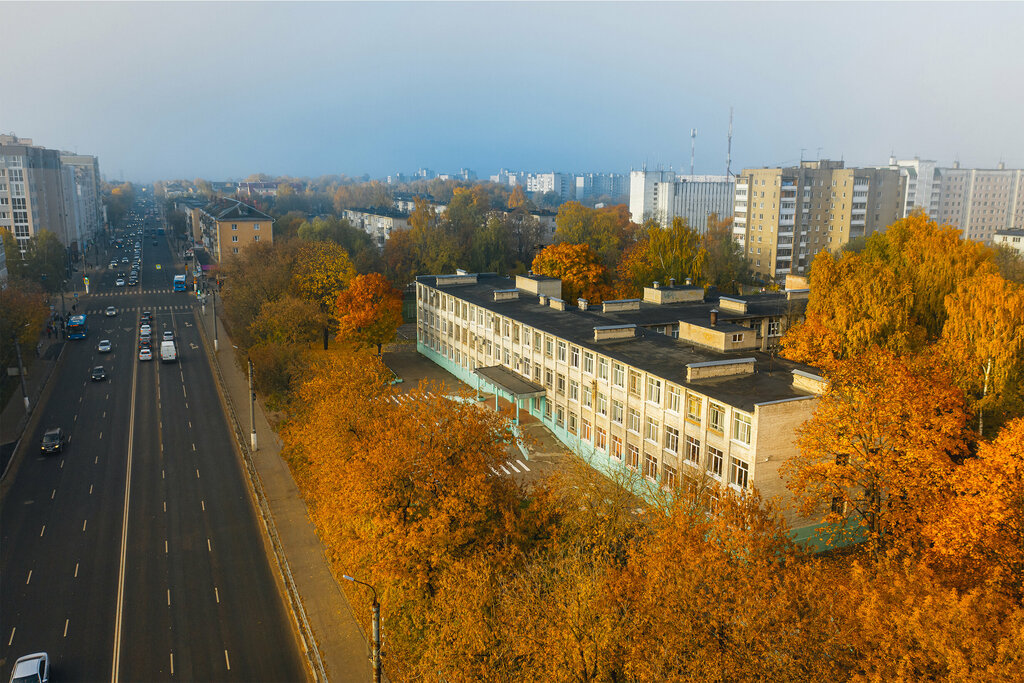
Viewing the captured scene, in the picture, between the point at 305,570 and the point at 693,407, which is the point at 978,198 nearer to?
the point at 693,407

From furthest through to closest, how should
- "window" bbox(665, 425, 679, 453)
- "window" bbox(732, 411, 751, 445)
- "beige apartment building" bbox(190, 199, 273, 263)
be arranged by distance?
"beige apartment building" bbox(190, 199, 273, 263), "window" bbox(665, 425, 679, 453), "window" bbox(732, 411, 751, 445)

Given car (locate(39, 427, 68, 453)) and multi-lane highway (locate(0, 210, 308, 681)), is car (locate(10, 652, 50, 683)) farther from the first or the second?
car (locate(39, 427, 68, 453))

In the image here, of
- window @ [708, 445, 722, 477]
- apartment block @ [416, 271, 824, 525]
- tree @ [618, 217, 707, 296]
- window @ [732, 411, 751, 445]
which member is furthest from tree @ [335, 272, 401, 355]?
window @ [732, 411, 751, 445]

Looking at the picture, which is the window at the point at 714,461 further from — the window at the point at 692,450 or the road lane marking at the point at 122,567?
the road lane marking at the point at 122,567

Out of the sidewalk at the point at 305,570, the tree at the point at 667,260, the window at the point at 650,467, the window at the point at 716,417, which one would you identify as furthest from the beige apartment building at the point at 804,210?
the sidewalk at the point at 305,570

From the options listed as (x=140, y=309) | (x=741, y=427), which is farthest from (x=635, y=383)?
(x=140, y=309)
